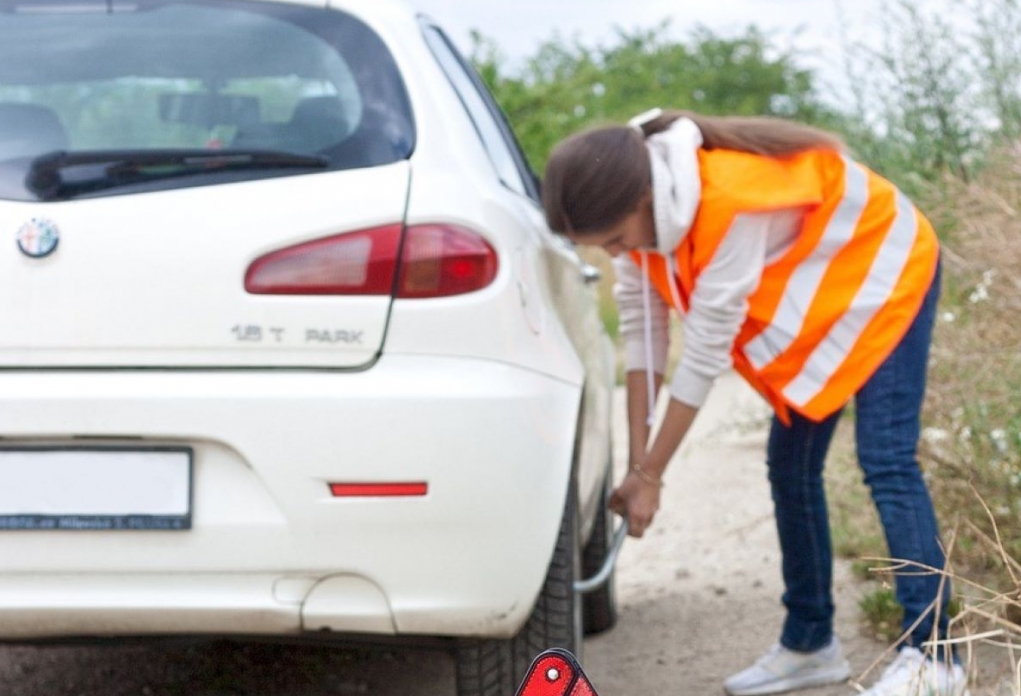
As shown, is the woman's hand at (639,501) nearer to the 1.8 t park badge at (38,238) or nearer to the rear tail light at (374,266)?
the rear tail light at (374,266)

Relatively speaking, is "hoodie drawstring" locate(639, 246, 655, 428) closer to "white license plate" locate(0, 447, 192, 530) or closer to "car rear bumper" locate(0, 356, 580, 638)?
"car rear bumper" locate(0, 356, 580, 638)

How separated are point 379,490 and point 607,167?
952mm

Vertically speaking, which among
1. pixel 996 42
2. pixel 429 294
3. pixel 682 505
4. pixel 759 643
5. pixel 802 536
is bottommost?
pixel 682 505

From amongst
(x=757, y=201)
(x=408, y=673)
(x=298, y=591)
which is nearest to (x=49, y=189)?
(x=298, y=591)

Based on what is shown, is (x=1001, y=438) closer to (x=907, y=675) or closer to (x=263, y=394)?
(x=907, y=675)

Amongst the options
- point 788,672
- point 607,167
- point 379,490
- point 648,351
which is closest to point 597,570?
point 788,672

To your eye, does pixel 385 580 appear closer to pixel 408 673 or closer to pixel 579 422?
Result: pixel 579 422

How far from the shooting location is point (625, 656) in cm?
445

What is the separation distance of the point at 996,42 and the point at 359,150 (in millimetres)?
3903

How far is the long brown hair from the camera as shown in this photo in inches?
130

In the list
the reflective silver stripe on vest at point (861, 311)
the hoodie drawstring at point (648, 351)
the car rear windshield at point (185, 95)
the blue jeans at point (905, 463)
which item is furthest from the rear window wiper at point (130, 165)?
the blue jeans at point (905, 463)

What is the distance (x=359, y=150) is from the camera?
2887mm

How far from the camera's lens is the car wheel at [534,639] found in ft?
10.2

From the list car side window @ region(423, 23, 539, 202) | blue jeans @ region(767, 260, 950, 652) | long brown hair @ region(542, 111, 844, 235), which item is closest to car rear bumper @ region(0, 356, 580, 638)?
long brown hair @ region(542, 111, 844, 235)
